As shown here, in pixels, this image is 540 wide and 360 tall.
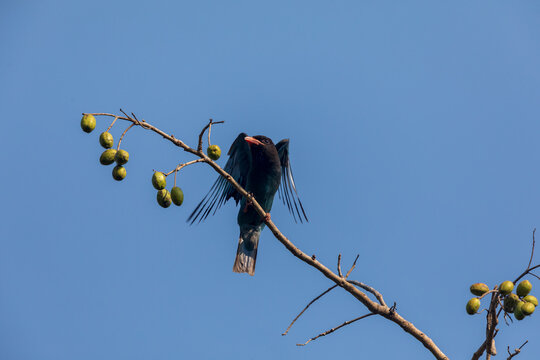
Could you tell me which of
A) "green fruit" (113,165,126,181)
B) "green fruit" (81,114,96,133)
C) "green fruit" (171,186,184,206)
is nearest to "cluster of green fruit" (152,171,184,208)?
"green fruit" (171,186,184,206)

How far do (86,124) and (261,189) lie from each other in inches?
108

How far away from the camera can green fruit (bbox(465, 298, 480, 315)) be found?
3.26 m

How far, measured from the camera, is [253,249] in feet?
21.6

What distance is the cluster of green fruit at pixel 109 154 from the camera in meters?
3.59

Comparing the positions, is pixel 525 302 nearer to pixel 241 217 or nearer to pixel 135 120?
pixel 135 120

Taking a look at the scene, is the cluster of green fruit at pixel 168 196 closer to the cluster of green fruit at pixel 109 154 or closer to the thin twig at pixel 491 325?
the cluster of green fruit at pixel 109 154

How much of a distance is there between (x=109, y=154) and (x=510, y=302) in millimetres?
2421

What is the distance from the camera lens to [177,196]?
366 cm

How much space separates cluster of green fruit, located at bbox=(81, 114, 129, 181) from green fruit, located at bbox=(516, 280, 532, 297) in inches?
92.4

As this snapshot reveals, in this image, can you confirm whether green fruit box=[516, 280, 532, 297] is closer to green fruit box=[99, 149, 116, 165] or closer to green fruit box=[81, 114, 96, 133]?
green fruit box=[99, 149, 116, 165]

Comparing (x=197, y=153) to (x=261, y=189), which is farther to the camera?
(x=261, y=189)

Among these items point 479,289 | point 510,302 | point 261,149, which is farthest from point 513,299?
point 261,149

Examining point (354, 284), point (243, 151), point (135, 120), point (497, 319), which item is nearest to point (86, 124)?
point (135, 120)

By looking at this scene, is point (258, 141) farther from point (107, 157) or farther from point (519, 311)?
point (519, 311)
